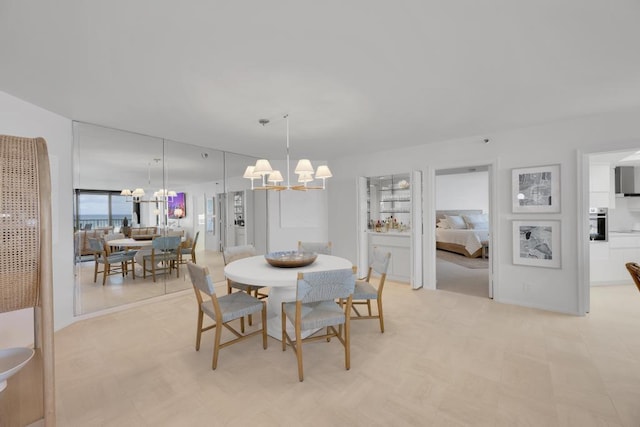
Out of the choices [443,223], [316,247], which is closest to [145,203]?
[316,247]

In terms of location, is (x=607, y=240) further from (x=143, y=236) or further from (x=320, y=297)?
(x=143, y=236)

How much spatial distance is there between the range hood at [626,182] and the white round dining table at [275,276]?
5564mm

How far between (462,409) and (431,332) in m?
1.15

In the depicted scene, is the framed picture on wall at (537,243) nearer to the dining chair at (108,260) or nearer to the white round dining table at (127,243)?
the white round dining table at (127,243)

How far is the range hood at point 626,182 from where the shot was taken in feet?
16.4

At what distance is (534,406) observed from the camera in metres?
1.88

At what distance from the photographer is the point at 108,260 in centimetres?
398

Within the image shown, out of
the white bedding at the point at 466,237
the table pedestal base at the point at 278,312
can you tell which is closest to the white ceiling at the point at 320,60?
the table pedestal base at the point at 278,312

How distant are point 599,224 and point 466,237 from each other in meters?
2.84

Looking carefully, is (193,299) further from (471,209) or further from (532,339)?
(471,209)

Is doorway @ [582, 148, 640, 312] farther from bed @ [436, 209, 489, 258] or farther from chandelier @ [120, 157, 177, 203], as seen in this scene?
chandelier @ [120, 157, 177, 203]

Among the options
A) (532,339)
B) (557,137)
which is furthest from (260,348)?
(557,137)

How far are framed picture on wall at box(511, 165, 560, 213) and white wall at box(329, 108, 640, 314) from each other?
7 centimetres

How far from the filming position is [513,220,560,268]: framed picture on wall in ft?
11.7
